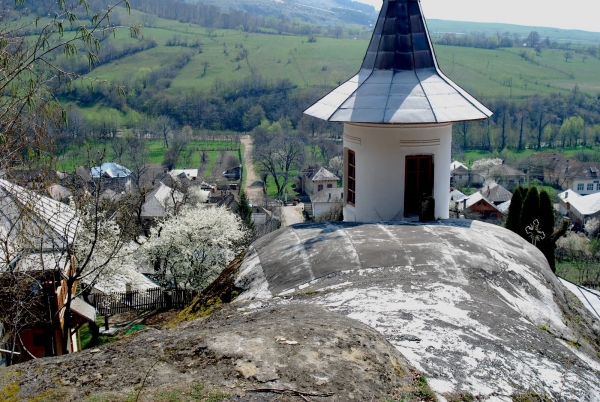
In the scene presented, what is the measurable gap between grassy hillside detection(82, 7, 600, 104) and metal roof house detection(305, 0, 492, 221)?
102 metres

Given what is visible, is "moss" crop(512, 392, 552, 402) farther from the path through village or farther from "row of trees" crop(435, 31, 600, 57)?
"row of trees" crop(435, 31, 600, 57)

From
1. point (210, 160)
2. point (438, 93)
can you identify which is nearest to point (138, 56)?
point (210, 160)

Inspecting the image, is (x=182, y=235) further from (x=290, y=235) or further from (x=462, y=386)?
(x=462, y=386)

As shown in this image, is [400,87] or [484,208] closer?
[400,87]

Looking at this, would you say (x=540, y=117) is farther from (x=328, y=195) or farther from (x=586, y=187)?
(x=328, y=195)

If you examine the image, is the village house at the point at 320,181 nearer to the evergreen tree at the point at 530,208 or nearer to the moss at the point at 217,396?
the evergreen tree at the point at 530,208

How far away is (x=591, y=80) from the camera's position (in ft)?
444

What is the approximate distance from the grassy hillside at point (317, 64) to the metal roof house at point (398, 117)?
102m

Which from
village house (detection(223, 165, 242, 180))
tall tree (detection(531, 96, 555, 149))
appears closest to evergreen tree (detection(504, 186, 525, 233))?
village house (detection(223, 165, 242, 180))

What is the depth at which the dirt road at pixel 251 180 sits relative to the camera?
69.2 metres

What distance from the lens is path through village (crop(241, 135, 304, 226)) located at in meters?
59.6

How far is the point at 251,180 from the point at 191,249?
49391 mm

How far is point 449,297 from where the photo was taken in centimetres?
584

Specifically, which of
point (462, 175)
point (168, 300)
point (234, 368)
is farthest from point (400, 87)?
point (462, 175)
